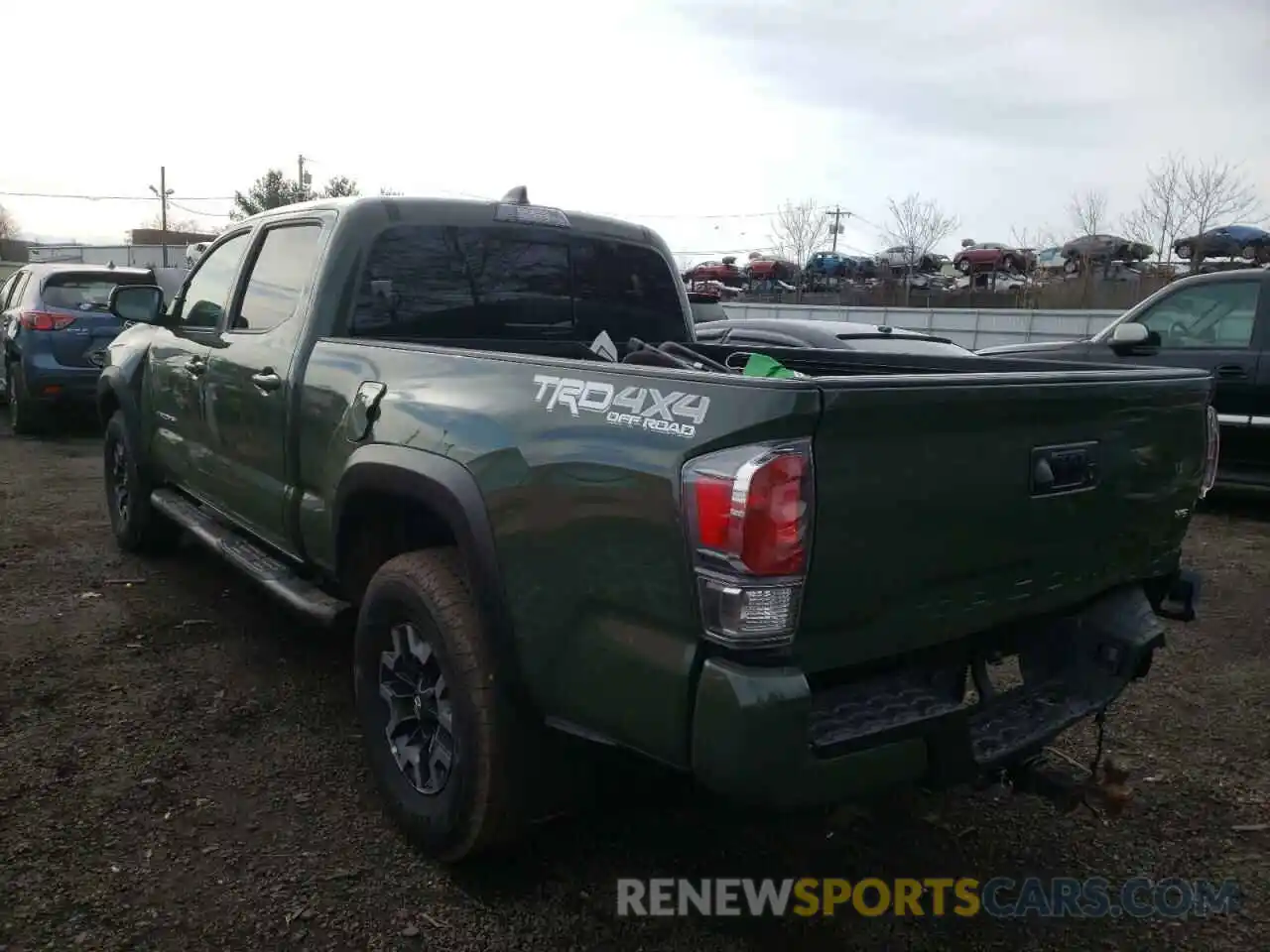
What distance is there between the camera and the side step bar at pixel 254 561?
3438 mm

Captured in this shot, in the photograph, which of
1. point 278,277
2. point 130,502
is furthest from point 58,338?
point 278,277

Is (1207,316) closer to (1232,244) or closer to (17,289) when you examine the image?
(17,289)

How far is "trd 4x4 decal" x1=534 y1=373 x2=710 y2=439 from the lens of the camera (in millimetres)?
2045

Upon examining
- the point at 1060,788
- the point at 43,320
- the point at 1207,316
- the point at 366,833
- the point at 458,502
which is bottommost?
the point at 366,833

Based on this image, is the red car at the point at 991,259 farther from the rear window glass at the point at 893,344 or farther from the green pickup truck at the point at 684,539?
the green pickup truck at the point at 684,539

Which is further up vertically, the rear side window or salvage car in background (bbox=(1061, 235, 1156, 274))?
salvage car in background (bbox=(1061, 235, 1156, 274))

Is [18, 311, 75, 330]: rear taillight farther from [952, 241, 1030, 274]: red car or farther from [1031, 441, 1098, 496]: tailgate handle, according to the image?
[952, 241, 1030, 274]: red car

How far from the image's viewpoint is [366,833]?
3.01m

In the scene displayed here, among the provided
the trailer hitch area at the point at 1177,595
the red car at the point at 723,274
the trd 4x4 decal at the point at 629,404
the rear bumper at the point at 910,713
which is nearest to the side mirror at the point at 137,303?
the trd 4x4 decal at the point at 629,404

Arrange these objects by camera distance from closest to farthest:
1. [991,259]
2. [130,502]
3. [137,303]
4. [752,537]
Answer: [752,537]
[137,303]
[130,502]
[991,259]

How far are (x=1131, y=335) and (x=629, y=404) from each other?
6.31 meters

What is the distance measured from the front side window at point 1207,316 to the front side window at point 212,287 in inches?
249

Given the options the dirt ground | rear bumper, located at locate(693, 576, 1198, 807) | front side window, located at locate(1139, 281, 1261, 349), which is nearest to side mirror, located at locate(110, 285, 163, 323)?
the dirt ground

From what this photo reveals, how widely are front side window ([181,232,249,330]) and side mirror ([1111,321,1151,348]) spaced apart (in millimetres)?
6033
